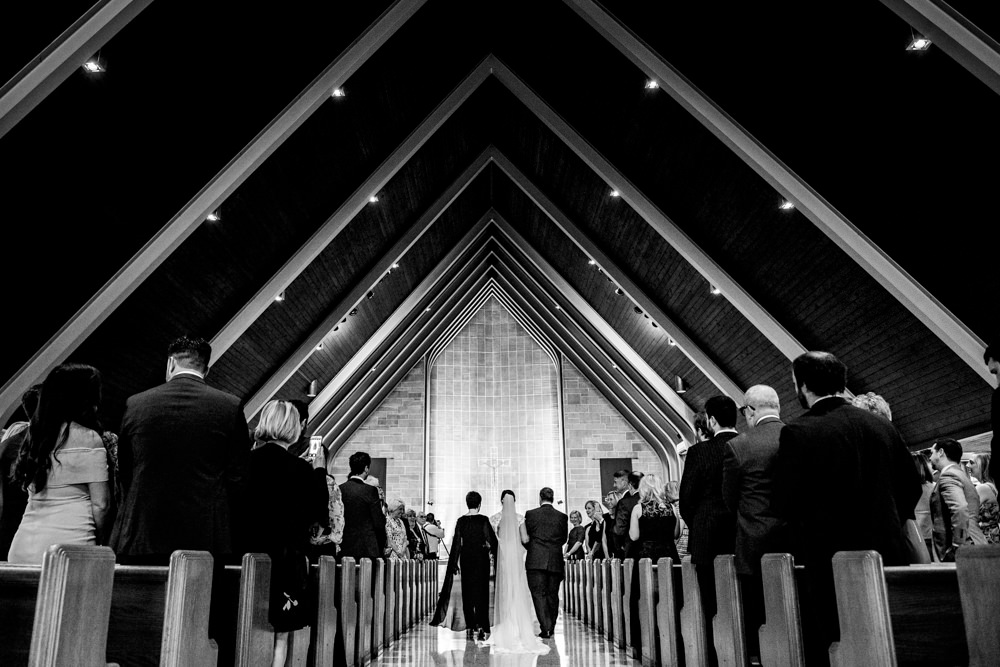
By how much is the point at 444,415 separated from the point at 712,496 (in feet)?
53.3

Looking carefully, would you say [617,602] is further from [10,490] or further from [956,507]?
[10,490]

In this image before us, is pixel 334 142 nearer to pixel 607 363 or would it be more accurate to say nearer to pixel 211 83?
pixel 211 83

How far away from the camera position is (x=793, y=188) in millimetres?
7910

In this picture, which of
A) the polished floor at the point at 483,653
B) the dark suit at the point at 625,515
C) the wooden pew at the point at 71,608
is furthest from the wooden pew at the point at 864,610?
the dark suit at the point at 625,515

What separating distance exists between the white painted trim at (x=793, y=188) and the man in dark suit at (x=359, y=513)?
212 inches

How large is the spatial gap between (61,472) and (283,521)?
97 centimetres

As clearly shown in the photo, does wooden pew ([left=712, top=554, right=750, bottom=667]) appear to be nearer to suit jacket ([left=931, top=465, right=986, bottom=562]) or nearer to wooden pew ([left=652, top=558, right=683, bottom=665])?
wooden pew ([left=652, top=558, right=683, bottom=665])

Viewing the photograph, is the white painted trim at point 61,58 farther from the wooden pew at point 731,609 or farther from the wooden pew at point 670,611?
the wooden pew at point 731,609

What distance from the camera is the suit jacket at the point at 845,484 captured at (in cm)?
247

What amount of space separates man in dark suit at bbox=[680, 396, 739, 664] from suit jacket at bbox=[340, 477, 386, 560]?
2646mm

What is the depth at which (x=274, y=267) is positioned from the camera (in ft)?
34.8

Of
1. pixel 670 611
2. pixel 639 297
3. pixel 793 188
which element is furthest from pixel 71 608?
pixel 639 297

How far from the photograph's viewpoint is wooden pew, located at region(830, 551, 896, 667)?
1605 mm

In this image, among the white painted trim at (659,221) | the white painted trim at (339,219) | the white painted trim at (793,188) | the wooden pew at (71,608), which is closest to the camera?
the wooden pew at (71,608)
